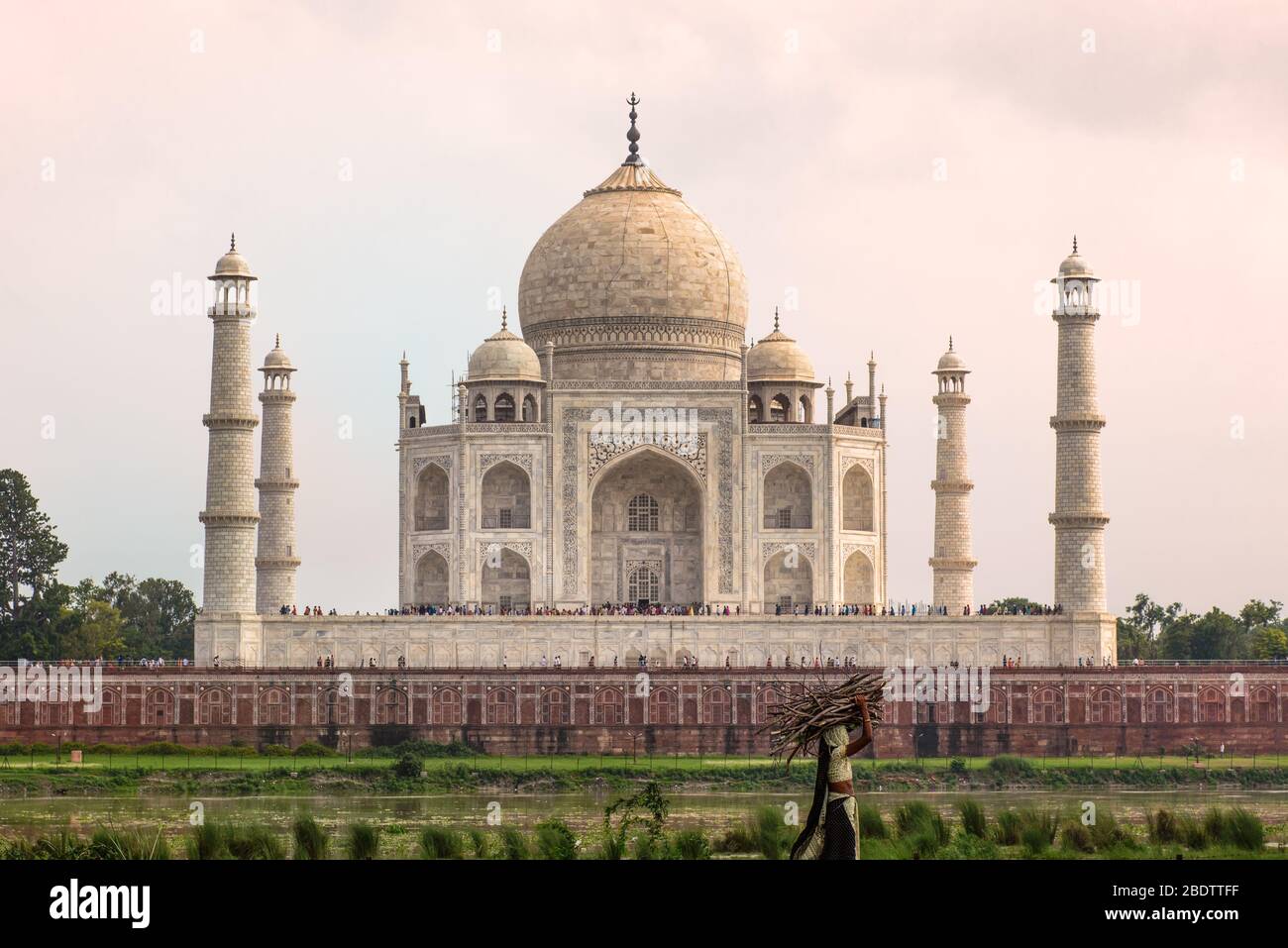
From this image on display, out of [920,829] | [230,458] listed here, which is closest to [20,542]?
[230,458]

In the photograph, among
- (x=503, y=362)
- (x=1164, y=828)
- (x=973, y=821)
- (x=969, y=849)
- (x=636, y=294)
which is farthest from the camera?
(x=636, y=294)

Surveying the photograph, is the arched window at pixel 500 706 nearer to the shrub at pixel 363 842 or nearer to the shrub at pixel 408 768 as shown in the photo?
the shrub at pixel 408 768

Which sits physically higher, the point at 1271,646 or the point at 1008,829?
the point at 1271,646

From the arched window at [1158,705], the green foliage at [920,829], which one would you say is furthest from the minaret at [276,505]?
the green foliage at [920,829]

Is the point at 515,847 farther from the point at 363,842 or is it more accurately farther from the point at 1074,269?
the point at 1074,269

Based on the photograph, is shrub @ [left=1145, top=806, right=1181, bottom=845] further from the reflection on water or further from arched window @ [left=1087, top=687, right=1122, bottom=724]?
arched window @ [left=1087, top=687, right=1122, bottom=724]

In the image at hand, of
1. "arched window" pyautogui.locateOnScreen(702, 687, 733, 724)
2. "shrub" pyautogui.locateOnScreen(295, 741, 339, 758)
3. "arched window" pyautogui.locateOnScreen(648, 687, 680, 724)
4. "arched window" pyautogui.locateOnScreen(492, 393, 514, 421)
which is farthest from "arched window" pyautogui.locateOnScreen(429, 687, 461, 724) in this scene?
"arched window" pyautogui.locateOnScreen(492, 393, 514, 421)

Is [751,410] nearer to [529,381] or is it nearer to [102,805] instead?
[529,381]

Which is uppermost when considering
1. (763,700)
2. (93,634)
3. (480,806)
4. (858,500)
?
(858,500)

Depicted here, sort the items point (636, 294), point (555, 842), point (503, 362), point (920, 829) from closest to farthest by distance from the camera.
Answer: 1. point (555, 842)
2. point (920, 829)
3. point (503, 362)
4. point (636, 294)
